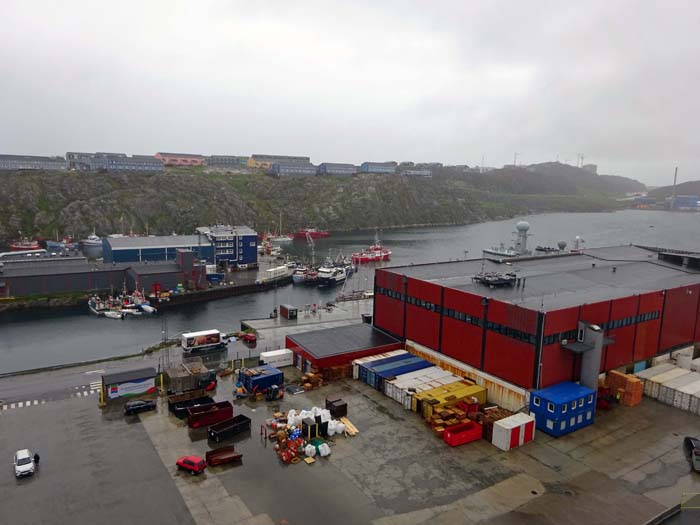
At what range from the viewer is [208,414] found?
23.0 meters

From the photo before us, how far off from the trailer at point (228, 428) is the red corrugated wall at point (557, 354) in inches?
548

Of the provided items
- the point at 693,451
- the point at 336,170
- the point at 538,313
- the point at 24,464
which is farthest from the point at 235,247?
the point at 336,170

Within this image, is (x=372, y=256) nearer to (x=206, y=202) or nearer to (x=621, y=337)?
(x=206, y=202)

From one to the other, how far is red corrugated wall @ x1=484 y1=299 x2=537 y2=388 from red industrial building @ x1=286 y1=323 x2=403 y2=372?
6.82 meters

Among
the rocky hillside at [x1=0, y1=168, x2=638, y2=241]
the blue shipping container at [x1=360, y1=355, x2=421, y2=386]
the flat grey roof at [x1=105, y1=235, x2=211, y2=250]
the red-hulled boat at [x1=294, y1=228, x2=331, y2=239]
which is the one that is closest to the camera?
the blue shipping container at [x1=360, y1=355, x2=421, y2=386]

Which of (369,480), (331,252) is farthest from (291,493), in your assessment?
(331,252)

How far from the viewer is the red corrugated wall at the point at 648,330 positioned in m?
28.2

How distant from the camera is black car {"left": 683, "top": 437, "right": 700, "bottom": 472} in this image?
20.1 meters

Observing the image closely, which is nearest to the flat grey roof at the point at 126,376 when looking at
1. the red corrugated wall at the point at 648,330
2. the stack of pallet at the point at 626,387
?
the stack of pallet at the point at 626,387

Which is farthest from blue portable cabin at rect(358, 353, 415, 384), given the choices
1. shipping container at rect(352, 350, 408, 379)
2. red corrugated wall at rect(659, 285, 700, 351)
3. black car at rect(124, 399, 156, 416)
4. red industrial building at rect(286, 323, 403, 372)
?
red corrugated wall at rect(659, 285, 700, 351)

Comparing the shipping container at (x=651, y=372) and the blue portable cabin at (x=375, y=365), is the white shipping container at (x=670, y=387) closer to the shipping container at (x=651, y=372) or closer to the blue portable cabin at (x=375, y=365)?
the shipping container at (x=651, y=372)

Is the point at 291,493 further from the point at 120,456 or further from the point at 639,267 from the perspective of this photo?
the point at 639,267

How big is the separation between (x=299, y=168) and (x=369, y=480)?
149497 millimetres

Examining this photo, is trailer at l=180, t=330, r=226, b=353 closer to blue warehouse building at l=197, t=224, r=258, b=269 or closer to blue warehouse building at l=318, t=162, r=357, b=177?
blue warehouse building at l=197, t=224, r=258, b=269
